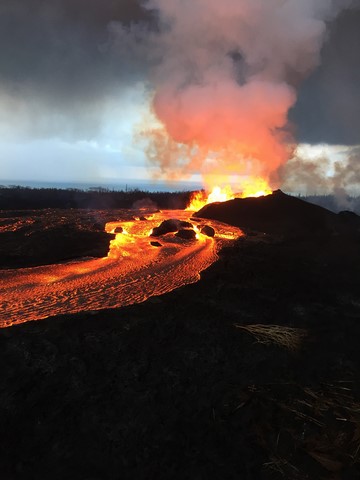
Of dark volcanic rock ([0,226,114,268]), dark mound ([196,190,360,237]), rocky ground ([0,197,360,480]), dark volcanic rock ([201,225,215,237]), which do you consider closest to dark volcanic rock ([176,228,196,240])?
dark volcanic rock ([201,225,215,237])

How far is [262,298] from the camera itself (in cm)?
1723

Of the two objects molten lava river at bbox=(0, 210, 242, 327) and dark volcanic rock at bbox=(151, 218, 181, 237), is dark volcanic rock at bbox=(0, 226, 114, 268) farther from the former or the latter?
dark volcanic rock at bbox=(151, 218, 181, 237)

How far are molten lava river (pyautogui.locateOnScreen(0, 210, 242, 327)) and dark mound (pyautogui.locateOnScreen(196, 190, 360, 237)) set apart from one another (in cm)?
1333

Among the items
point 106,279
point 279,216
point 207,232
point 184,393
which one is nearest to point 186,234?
point 207,232

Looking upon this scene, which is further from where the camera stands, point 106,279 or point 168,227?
point 168,227

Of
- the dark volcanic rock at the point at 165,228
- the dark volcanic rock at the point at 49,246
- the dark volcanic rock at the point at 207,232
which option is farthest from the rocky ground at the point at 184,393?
the dark volcanic rock at the point at 207,232

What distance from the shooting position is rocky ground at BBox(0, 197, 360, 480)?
7.20 m

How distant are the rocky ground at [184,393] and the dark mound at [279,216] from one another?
80.0 feet

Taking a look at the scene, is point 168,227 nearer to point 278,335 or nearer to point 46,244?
point 46,244

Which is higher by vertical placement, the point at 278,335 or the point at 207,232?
the point at 207,232

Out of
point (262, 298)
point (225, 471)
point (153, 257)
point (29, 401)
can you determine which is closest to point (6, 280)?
point (153, 257)

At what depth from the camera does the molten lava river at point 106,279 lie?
47.1 feet

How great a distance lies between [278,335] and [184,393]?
16.6 feet

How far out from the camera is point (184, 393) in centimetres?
929
